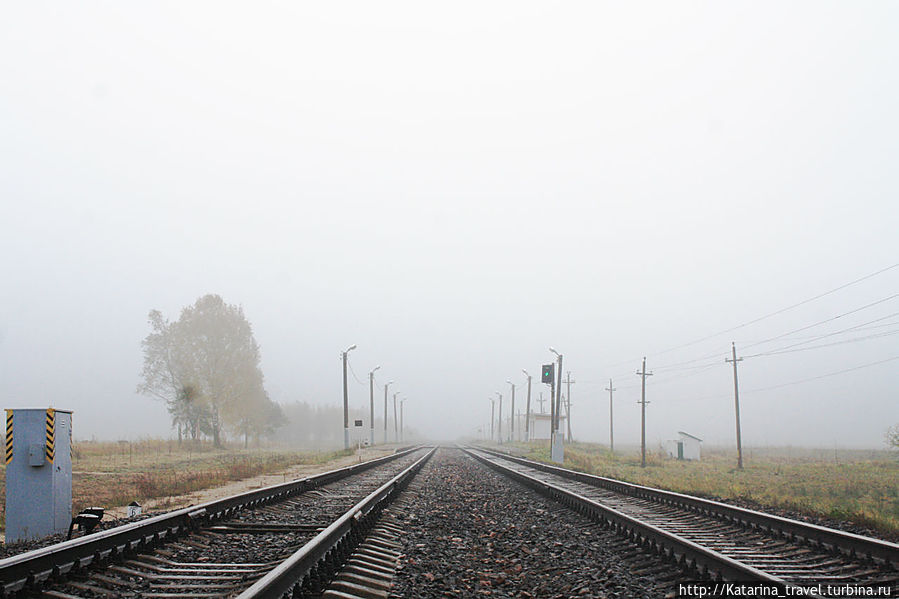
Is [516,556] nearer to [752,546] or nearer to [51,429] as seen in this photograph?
[752,546]

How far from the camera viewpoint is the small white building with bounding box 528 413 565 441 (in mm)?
86938

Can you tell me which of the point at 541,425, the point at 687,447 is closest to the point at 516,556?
the point at 687,447

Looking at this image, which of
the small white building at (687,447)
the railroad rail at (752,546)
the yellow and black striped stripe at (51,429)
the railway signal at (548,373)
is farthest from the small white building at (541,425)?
the yellow and black striped stripe at (51,429)

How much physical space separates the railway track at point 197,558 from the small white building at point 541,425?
258 feet

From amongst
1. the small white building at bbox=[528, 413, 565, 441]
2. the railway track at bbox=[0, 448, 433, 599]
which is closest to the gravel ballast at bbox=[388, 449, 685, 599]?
the railway track at bbox=[0, 448, 433, 599]

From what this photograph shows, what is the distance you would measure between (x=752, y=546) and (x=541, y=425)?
8408 cm

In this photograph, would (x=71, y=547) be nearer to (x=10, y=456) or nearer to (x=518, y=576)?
(x=518, y=576)

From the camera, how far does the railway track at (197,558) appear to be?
5.29 metres

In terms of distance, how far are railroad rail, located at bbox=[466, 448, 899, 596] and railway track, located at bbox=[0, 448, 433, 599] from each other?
3.51 meters

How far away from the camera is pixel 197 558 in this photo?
6.86 meters

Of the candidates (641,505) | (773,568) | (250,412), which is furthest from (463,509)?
(250,412)

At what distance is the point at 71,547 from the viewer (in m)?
5.84

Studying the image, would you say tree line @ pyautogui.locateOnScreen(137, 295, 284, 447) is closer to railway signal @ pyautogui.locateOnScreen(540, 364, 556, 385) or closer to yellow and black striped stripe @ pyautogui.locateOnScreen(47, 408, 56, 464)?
railway signal @ pyautogui.locateOnScreen(540, 364, 556, 385)

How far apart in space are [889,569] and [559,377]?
124 feet
